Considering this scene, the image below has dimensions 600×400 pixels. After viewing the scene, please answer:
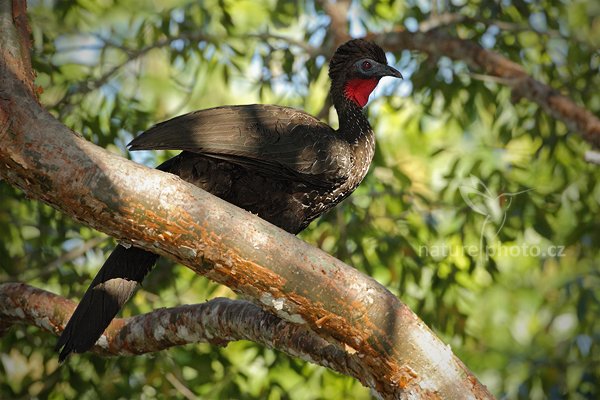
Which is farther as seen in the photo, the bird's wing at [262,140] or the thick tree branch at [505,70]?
the thick tree branch at [505,70]

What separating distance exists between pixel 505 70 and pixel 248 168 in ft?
8.01

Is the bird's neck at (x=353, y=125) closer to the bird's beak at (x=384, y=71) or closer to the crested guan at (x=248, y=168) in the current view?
the crested guan at (x=248, y=168)

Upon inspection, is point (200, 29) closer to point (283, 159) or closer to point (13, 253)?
point (13, 253)

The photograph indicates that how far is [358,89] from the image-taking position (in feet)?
12.3

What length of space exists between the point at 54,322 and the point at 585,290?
110 inches

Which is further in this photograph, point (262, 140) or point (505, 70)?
point (505, 70)

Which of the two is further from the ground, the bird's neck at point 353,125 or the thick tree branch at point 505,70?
the bird's neck at point 353,125

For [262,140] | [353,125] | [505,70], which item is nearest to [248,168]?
[262,140]

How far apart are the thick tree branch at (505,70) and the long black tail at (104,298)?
255 cm

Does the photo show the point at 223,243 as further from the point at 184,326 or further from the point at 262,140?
the point at 184,326

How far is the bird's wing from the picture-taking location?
2.86 m

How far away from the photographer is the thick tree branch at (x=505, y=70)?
4680 mm

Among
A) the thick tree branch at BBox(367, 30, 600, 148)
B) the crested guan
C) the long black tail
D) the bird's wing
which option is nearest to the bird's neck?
the crested guan

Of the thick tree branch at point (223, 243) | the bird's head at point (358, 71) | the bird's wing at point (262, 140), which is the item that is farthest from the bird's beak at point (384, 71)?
the thick tree branch at point (223, 243)
